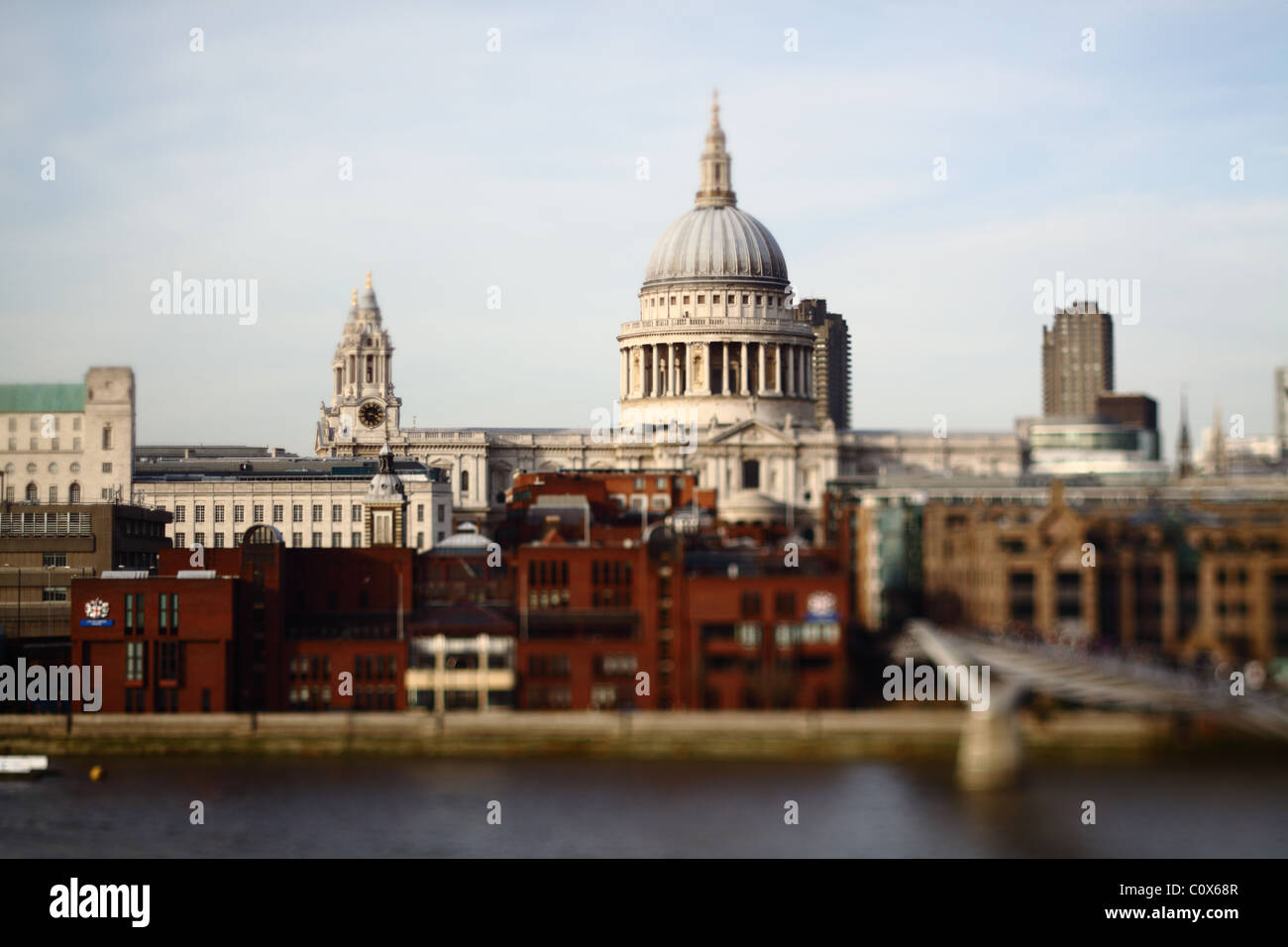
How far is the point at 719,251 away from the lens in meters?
154

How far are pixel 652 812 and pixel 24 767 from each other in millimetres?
16958

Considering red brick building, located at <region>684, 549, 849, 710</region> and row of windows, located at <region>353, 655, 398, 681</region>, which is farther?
row of windows, located at <region>353, 655, 398, 681</region>

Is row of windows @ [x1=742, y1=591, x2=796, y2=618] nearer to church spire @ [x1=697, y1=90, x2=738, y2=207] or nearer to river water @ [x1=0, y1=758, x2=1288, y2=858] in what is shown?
river water @ [x1=0, y1=758, x2=1288, y2=858]

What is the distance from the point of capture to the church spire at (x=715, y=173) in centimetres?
15675

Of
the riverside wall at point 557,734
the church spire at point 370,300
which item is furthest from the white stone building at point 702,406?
the riverside wall at point 557,734

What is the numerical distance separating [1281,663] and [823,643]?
42.1 feet

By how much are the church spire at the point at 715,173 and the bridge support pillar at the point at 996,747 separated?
299 ft

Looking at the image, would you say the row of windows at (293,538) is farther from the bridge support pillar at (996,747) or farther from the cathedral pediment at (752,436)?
the bridge support pillar at (996,747)

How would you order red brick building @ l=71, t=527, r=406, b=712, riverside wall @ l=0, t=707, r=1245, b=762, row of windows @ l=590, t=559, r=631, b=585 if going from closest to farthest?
riverside wall @ l=0, t=707, r=1245, b=762 < red brick building @ l=71, t=527, r=406, b=712 < row of windows @ l=590, t=559, r=631, b=585

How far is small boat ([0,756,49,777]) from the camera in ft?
238

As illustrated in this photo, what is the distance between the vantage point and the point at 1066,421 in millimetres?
145875

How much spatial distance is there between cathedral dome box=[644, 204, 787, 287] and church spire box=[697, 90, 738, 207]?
48 centimetres

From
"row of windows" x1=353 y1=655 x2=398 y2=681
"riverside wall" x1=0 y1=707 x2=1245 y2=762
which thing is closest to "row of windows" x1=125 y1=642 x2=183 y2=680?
"riverside wall" x1=0 y1=707 x2=1245 y2=762
